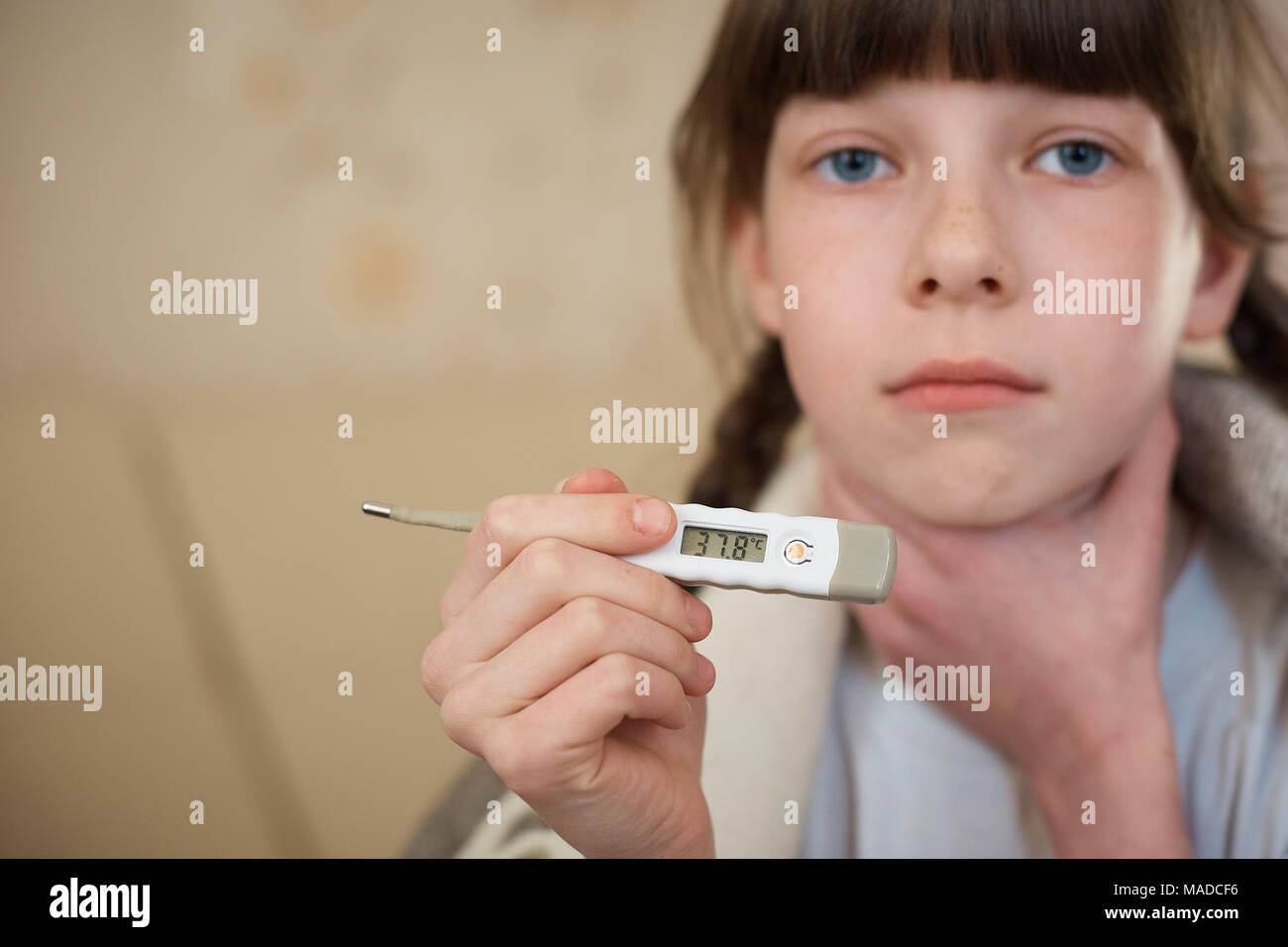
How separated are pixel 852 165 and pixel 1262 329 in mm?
404

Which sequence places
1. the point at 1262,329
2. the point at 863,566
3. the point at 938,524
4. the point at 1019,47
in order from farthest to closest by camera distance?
the point at 1262,329, the point at 938,524, the point at 1019,47, the point at 863,566

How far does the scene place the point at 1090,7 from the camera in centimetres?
60

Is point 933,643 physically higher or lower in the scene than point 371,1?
lower

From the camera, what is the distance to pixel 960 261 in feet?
1.96

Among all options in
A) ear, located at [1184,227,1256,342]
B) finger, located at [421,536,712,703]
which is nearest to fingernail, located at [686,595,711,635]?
finger, located at [421,536,712,703]

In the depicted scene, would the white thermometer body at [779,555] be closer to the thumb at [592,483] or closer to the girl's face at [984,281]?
the thumb at [592,483]

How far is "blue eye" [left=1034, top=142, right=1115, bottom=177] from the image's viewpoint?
2.10ft

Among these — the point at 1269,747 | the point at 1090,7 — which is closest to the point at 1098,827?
the point at 1269,747

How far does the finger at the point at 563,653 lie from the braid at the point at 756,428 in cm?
45

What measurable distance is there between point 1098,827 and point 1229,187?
45 cm

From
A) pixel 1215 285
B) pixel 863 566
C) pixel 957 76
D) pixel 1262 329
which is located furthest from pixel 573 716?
pixel 1262 329

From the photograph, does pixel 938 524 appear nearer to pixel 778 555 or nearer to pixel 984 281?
pixel 984 281
